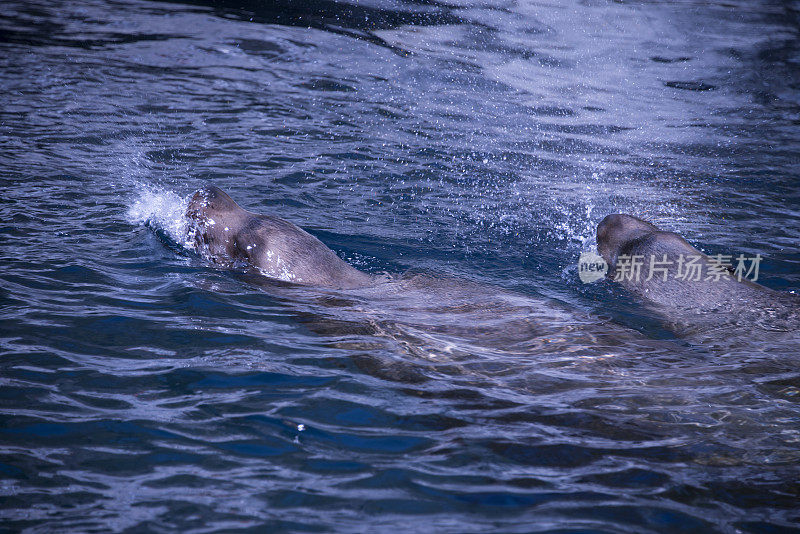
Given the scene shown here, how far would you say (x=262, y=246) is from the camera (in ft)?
21.0

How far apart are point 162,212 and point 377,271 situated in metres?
2.37

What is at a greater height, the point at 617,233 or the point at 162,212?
the point at 617,233

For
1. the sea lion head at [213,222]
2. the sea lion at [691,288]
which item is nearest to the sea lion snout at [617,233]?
the sea lion at [691,288]

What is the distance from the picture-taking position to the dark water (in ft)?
11.9

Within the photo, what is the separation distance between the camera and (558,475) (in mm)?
3734

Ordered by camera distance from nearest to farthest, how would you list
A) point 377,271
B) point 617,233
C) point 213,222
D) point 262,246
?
A: 1. point 262,246
2. point 213,222
3. point 377,271
4. point 617,233

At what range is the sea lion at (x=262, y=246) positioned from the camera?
20.7 feet

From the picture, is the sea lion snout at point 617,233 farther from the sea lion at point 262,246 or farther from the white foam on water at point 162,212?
the white foam on water at point 162,212

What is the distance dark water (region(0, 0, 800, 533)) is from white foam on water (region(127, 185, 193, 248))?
46 millimetres

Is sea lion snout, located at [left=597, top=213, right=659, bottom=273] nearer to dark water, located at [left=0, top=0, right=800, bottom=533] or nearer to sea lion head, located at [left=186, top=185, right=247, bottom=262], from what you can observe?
dark water, located at [left=0, top=0, right=800, bottom=533]

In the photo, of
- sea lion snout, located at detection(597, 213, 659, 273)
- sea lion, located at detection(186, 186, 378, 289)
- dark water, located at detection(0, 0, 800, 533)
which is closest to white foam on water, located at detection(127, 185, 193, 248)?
dark water, located at detection(0, 0, 800, 533)

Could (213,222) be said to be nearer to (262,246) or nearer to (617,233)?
(262,246)

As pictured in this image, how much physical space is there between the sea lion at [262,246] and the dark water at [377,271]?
0.20m

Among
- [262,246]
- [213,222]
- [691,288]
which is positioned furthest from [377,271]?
[691,288]
